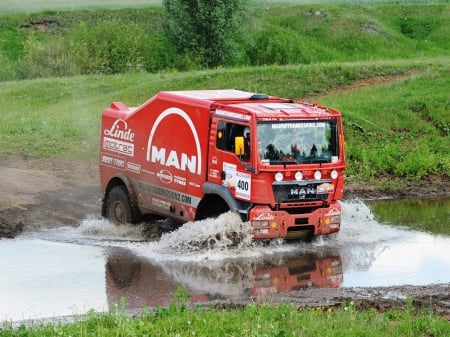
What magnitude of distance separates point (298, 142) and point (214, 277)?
308 centimetres

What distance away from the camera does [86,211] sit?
23062 millimetres

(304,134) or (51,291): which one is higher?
(304,134)

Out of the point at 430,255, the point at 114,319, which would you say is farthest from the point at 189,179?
the point at 114,319

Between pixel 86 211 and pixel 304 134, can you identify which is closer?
pixel 304 134

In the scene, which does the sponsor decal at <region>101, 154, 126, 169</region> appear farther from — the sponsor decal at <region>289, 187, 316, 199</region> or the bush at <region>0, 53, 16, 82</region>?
the bush at <region>0, 53, 16, 82</region>

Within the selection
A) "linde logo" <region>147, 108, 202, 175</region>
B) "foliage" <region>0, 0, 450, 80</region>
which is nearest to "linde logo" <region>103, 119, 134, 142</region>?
"linde logo" <region>147, 108, 202, 175</region>

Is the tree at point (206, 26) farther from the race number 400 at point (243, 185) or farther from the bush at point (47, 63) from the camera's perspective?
the race number 400 at point (243, 185)

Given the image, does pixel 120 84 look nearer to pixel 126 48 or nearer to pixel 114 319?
pixel 126 48

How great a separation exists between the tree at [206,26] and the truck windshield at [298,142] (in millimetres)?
34571

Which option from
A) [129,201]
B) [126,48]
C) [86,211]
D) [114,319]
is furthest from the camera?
[126,48]

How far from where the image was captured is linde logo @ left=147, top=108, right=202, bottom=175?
19.2 metres

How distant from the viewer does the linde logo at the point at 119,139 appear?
2097 cm

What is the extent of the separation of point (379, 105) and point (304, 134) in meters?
13.4

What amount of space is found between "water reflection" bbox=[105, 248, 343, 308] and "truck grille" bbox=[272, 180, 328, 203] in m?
0.99
